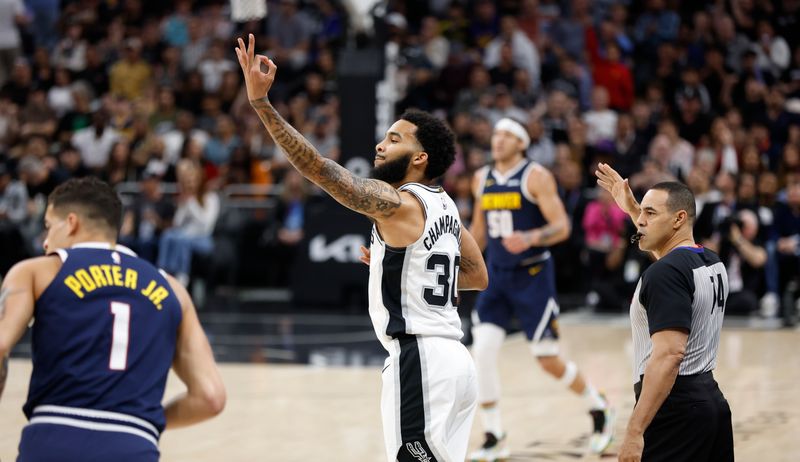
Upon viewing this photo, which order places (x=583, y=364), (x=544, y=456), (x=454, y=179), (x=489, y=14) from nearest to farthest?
(x=544, y=456), (x=583, y=364), (x=454, y=179), (x=489, y=14)

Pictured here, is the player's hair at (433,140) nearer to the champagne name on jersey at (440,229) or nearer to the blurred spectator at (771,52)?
the champagne name on jersey at (440,229)

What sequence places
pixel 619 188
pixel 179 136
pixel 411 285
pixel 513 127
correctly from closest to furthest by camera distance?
pixel 411 285 < pixel 619 188 < pixel 513 127 < pixel 179 136

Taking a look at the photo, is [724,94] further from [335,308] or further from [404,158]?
[404,158]

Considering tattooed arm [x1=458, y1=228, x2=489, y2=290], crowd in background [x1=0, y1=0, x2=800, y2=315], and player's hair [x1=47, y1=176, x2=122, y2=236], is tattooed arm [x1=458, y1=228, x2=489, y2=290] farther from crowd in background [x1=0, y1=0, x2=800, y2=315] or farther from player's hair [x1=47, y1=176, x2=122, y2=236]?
crowd in background [x1=0, y1=0, x2=800, y2=315]

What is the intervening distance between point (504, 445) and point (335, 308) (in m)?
7.93

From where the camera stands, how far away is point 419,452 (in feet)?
16.4

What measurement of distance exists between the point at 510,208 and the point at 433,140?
3395mm

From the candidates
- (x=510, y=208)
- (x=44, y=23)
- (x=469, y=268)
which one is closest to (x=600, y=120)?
(x=510, y=208)

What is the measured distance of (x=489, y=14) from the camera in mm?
19766

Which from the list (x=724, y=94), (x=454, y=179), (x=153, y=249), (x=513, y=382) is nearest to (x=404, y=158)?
(x=513, y=382)

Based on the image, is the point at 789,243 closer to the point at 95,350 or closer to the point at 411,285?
the point at 411,285

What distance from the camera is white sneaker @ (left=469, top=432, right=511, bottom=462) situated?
306 inches

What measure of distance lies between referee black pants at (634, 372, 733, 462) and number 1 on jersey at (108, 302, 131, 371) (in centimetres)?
222

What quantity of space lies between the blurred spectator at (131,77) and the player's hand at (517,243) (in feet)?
43.2
